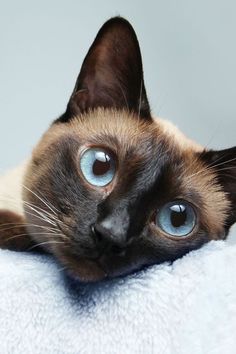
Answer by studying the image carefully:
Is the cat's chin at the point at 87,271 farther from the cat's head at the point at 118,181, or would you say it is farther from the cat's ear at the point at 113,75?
the cat's ear at the point at 113,75

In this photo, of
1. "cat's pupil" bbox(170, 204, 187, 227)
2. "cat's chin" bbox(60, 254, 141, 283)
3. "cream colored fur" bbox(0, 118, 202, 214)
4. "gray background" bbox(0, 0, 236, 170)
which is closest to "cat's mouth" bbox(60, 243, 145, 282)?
"cat's chin" bbox(60, 254, 141, 283)

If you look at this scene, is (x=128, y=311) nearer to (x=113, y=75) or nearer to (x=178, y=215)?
(x=178, y=215)

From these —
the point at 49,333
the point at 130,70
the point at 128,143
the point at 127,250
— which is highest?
the point at 130,70

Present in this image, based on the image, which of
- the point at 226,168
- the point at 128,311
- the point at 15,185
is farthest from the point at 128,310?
the point at 15,185

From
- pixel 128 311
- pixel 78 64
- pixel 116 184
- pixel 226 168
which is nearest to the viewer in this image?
pixel 128 311

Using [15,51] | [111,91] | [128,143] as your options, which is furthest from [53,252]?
[15,51]

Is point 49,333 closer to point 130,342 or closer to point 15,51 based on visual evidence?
Result: point 130,342

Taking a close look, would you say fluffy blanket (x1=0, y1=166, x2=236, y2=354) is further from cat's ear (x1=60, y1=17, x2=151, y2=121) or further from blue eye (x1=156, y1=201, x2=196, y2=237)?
cat's ear (x1=60, y1=17, x2=151, y2=121)

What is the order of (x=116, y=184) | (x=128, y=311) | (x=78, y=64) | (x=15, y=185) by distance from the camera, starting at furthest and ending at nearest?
(x=78, y=64) < (x=15, y=185) < (x=116, y=184) < (x=128, y=311)
